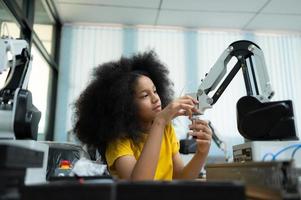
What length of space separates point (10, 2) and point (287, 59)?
2841 millimetres

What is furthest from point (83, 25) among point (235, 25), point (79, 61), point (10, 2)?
point (235, 25)

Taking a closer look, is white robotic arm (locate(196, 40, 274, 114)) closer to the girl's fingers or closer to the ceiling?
the girl's fingers

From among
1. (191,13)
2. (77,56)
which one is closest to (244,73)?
(191,13)

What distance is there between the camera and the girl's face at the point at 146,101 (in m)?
1.10

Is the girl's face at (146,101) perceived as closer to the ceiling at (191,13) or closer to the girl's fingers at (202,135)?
the girl's fingers at (202,135)

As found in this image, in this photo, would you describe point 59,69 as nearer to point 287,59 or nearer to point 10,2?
→ point 10,2

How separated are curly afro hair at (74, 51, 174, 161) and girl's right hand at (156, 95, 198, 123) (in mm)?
A: 213

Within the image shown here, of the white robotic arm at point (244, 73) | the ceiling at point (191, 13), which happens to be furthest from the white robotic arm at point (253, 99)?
the ceiling at point (191, 13)

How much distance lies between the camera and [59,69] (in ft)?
10.0

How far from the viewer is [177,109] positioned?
0.90m

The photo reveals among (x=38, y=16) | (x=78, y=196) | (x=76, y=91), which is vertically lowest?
(x=78, y=196)

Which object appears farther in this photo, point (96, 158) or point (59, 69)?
point (59, 69)

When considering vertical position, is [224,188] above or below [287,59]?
below

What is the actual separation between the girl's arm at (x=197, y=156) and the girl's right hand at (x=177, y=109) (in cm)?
8
